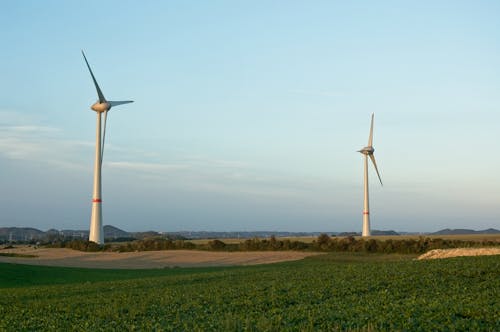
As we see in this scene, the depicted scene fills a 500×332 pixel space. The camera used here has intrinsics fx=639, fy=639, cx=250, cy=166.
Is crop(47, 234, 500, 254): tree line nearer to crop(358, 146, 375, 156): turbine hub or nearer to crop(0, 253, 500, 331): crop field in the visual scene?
crop(358, 146, 375, 156): turbine hub

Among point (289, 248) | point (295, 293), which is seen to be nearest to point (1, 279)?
point (295, 293)

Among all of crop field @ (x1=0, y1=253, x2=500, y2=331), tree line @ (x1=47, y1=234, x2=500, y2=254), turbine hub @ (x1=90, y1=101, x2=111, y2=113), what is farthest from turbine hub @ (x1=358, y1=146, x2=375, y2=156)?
crop field @ (x1=0, y1=253, x2=500, y2=331)

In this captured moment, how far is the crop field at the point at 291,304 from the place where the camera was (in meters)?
17.9

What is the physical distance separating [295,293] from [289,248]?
6148 cm

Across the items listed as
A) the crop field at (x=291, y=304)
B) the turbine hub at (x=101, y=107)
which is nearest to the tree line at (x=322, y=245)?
the turbine hub at (x=101, y=107)

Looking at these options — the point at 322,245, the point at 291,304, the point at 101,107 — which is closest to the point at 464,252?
the point at 291,304

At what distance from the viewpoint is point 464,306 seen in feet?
65.2

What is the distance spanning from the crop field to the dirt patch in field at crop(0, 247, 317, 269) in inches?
1314

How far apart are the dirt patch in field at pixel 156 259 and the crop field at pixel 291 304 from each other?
1314 inches

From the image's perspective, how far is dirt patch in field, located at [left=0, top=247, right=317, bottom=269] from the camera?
231ft

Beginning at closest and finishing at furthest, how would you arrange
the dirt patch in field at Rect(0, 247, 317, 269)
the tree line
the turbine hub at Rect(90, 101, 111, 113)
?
1. the dirt patch in field at Rect(0, 247, 317, 269)
2. the tree line
3. the turbine hub at Rect(90, 101, 111, 113)

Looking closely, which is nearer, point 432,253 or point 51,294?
point 51,294

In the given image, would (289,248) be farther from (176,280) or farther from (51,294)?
(51,294)

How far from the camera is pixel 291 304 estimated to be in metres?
23.3
